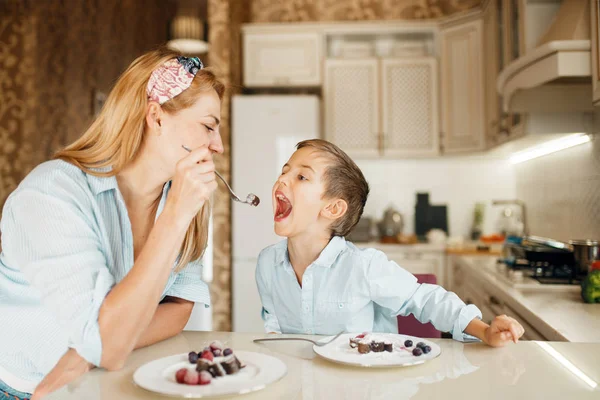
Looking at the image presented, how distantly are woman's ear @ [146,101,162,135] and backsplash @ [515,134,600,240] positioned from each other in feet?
6.89

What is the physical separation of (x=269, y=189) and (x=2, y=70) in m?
2.13

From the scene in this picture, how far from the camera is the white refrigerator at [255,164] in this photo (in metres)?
4.13

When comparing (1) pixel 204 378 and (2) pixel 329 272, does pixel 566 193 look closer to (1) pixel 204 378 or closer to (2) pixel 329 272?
(2) pixel 329 272

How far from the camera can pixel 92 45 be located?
16.1 ft

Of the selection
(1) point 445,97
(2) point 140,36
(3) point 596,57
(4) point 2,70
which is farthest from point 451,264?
(2) point 140,36

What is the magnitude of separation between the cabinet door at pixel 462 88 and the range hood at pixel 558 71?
4.93 ft

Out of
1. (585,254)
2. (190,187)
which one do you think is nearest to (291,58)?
(585,254)

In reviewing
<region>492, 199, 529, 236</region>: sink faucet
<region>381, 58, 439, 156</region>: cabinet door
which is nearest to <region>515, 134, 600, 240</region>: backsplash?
<region>492, 199, 529, 236</region>: sink faucet

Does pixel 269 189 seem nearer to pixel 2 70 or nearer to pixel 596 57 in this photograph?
pixel 2 70

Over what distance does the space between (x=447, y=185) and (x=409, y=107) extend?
2.44ft

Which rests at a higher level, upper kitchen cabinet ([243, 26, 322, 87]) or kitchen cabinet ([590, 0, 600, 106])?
upper kitchen cabinet ([243, 26, 322, 87])

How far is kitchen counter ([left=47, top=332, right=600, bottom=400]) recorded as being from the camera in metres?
0.82

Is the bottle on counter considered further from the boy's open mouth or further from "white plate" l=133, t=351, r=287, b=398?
"white plate" l=133, t=351, r=287, b=398

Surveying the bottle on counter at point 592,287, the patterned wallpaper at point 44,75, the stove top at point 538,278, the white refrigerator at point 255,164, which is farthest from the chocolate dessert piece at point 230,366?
the patterned wallpaper at point 44,75
